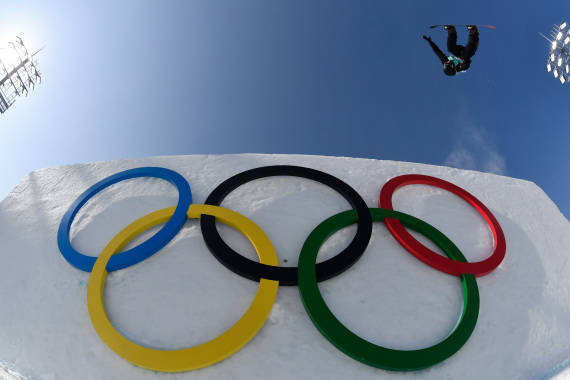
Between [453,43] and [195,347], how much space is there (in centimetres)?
882

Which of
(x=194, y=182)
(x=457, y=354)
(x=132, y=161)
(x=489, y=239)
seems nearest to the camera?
(x=457, y=354)

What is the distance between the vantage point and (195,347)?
3615 mm

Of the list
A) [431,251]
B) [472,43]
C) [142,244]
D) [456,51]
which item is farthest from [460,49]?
[142,244]

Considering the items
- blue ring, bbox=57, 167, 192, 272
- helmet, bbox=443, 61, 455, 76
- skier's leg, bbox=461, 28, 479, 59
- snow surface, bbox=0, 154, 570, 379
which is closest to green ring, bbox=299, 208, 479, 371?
snow surface, bbox=0, 154, 570, 379

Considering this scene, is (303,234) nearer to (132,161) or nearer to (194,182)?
(194,182)

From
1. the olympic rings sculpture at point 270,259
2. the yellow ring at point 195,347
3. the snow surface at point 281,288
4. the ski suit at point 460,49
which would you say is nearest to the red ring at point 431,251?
the olympic rings sculpture at point 270,259

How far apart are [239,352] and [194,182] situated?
3.44m

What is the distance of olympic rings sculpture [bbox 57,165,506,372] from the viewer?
3.63 meters

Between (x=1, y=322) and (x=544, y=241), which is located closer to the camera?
(x=1, y=322)

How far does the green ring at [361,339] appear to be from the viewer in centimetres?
361

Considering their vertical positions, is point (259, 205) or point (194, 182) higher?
point (194, 182)

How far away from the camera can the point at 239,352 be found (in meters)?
3.80

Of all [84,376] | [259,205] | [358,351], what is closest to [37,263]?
[84,376]

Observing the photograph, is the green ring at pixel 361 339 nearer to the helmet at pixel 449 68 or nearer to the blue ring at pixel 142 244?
the blue ring at pixel 142 244
